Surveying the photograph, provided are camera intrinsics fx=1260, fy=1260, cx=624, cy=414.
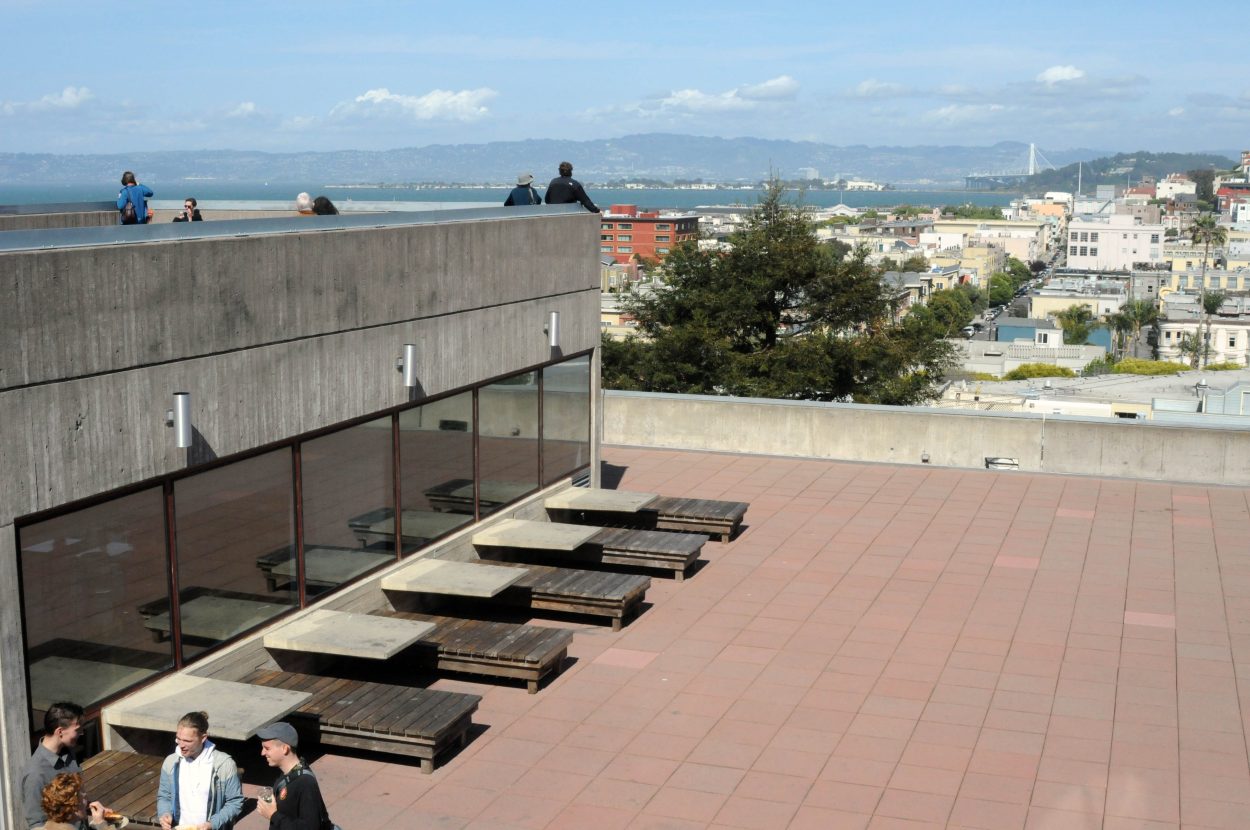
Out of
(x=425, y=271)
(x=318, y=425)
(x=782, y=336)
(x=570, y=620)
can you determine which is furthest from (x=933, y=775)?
(x=782, y=336)

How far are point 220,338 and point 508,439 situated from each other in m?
5.09

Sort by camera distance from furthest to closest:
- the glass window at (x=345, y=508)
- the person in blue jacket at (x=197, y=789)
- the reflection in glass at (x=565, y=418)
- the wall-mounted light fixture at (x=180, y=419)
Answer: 1. the reflection in glass at (x=565, y=418)
2. the glass window at (x=345, y=508)
3. the wall-mounted light fixture at (x=180, y=419)
4. the person in blue jacket at (x=197, y=789)

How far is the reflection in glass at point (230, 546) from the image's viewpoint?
899 centimetres

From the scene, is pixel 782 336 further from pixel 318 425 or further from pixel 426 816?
pixel 426 816

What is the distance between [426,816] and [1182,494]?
506 inches

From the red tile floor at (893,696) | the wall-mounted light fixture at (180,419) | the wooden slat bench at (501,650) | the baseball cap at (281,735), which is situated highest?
the wall-mounted light fixture at (180,419)

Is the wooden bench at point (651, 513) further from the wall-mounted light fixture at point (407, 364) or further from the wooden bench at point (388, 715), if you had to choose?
the wooden bench at point (388, 715)

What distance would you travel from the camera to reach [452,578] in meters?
11.4

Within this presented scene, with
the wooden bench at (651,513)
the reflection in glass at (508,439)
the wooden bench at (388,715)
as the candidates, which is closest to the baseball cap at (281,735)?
the wooden bench at (388,715)

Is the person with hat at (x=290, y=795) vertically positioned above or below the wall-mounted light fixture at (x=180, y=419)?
below

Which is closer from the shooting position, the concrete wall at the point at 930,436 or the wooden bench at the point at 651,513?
the wooden bench at the point at 651,513

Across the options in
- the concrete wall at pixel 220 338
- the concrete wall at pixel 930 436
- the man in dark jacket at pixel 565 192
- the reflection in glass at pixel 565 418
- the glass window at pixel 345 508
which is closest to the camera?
the concrete wall at pixel 220 338

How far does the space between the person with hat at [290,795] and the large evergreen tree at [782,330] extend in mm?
22868

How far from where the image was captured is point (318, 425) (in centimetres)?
1035
